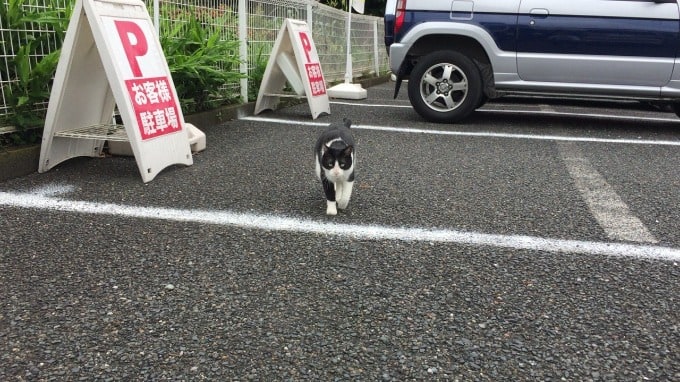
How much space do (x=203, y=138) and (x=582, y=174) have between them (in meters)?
3.03

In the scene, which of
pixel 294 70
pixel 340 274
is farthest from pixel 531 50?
pixel 340 274

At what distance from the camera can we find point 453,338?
6.09ft

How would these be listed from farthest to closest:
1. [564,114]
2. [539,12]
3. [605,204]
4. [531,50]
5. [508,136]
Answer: [564,114]
[531,50]
[539,12]
[508,136]
[605,204]

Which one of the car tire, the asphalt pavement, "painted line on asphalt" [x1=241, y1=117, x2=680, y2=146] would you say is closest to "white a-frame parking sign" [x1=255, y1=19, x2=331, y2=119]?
"painted line on asphalt" [x1=241, y1=117, x2=680, y2=146]

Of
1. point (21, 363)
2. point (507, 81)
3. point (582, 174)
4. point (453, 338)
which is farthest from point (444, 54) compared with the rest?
point (21, 363)

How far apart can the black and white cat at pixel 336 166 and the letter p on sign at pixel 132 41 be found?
142 centimetres

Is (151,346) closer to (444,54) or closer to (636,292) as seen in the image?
(636,292)

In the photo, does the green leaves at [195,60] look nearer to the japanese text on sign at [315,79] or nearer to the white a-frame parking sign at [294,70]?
the white a-frame parking sign at [294,70]

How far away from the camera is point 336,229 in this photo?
9.32 feet

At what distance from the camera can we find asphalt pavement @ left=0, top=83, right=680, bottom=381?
5.67 ft

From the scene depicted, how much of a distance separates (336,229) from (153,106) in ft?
5.42

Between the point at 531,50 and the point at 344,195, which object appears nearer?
the point at 344,195

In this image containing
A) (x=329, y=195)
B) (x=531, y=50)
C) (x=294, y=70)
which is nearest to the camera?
(x=329, y=195)

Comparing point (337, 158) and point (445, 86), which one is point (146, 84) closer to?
point (337, 158)
